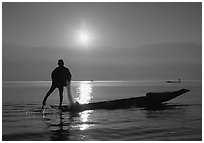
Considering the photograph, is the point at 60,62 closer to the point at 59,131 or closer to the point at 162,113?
the point at 59,131

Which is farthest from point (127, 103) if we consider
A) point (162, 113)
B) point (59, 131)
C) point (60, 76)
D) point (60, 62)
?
point (59, 131)

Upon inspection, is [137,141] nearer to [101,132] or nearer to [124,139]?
[124,139]

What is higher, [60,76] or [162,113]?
[60,76]

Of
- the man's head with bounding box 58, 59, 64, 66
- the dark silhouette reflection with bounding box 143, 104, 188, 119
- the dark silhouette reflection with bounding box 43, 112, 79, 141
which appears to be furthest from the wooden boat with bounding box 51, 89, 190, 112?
the dark silhouette reflection with bounding box 43, 112, 79, 141

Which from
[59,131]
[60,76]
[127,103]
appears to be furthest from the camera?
[127,103]

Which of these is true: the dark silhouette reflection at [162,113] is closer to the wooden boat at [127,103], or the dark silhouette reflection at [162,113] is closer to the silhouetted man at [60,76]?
the wooden boat at [127,103]

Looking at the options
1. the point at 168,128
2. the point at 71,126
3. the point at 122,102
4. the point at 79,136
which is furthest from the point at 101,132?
the point at 122,102

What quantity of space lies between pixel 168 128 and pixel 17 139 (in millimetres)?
6170

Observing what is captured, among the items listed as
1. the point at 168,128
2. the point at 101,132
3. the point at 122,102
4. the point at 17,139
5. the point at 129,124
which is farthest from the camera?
the point at 122,102

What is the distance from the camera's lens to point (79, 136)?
905cm

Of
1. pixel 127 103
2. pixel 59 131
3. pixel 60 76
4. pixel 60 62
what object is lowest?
pixel 59 131

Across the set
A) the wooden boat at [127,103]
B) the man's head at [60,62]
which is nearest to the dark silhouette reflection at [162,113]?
the wooden boat at [127,103]

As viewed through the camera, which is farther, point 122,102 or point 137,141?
point 122,102

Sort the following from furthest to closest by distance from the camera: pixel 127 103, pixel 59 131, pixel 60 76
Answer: pixel 127 103, pixel 60 76, pixel 59 131
